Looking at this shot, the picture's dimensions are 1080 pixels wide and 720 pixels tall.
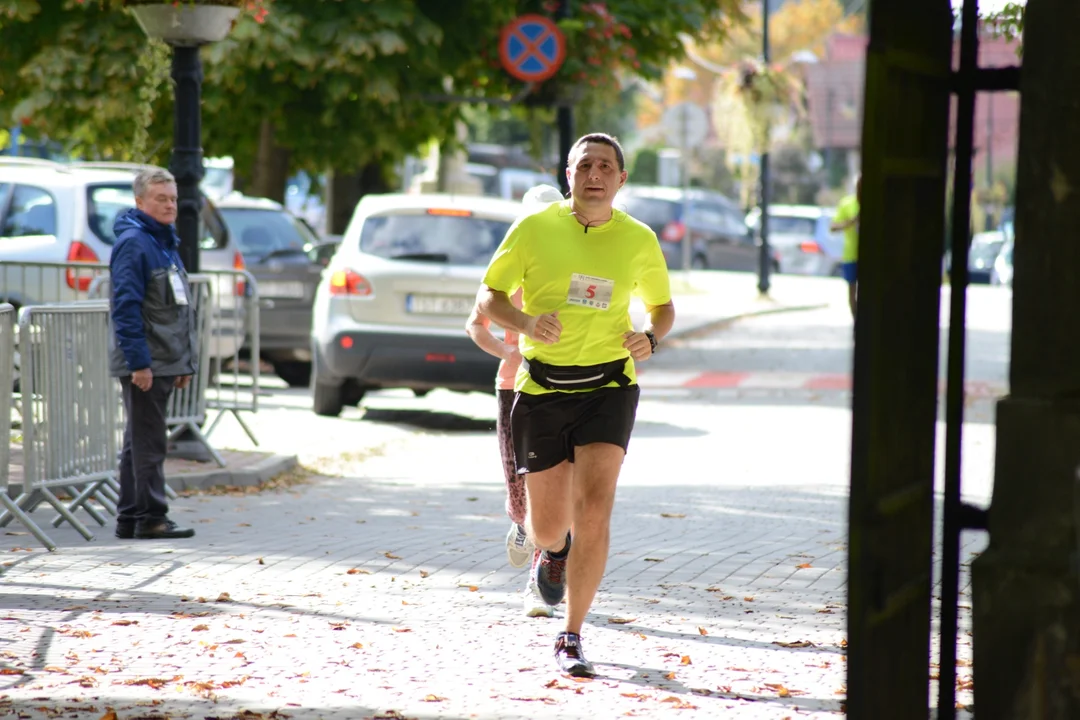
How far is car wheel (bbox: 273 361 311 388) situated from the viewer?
18.2 meters

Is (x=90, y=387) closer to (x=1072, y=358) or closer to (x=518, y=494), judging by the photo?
(x=518, y=494)

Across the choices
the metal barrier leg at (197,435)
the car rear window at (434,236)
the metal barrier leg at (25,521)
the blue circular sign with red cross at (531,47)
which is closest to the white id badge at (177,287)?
the metal barrier leg at (25,521)

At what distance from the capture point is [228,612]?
7168mm

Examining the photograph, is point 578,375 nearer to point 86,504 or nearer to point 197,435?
point 86,504

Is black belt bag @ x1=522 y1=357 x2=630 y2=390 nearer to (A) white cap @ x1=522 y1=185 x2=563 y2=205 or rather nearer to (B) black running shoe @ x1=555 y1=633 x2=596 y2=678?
(B) black running shoe @ x1=555 y1=633 x2=596 y2=678

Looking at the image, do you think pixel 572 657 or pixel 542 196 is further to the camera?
pixel 542 196

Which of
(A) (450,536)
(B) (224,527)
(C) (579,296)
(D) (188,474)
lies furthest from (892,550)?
(D) (188,474)

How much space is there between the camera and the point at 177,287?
9.17 m

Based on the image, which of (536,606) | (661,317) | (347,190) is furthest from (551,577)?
(347,190)

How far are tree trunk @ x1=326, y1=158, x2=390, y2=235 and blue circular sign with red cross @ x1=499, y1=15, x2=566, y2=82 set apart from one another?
16.6 feet

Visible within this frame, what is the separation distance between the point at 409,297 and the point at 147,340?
5.29m

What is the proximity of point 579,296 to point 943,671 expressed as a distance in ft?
7.02

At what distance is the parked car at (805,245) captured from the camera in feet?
151

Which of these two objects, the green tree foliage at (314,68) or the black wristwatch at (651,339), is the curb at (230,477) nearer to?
the black wristwatch at (651,339)
